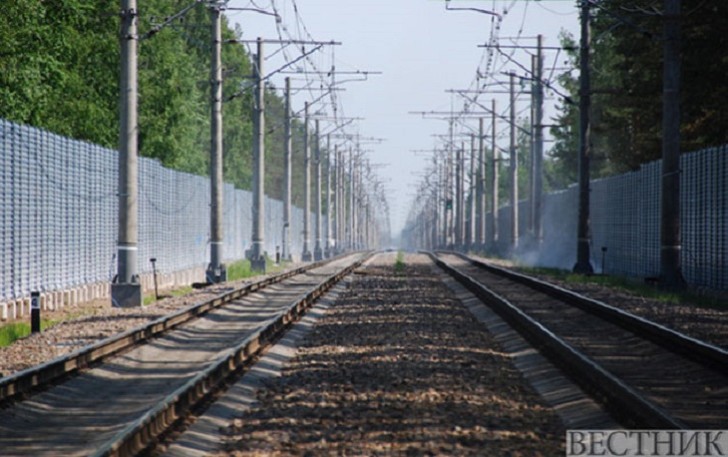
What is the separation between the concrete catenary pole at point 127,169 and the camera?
27984mm

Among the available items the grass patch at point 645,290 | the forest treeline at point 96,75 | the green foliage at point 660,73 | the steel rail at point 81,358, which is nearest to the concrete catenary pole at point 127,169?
the forest treeline at point 96,75

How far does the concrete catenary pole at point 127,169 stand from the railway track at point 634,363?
7857 mm

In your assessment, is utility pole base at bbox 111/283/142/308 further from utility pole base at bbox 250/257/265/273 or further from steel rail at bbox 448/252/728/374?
utility pole base at bbox 250/257/265/273

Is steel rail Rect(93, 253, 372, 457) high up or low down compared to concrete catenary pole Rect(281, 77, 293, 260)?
down

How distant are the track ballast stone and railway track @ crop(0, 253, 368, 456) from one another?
26.4 inches

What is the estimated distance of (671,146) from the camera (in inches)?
1252

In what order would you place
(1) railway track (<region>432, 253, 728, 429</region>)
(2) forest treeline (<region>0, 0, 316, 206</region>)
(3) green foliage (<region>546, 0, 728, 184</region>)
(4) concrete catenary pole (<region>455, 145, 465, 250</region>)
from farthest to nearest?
(4) concrete catenary pole (<region>455, 145, 465, 250</region>) < (3) green foliage (<region>546, 0, 728, 184</region>) < (2) forest treeline (<region>0, 0, 316, 206</region>) < (1) railway track (<region>432, 253, 728, 429</region>)

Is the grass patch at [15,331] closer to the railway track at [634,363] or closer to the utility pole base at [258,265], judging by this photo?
the railway track at [634,363]

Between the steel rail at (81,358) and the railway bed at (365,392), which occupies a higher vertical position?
the steel rail at (81,358)

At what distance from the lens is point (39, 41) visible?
3161 centimetres

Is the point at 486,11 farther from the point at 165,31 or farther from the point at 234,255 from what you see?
the point at 234,255

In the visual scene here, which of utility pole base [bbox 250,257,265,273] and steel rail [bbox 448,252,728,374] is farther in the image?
utility pole base [bbox 250,257,265,273]

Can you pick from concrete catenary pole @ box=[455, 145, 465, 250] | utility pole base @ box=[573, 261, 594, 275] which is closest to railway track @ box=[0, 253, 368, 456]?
utility pole base @ box=[573, 261, 594, 275]

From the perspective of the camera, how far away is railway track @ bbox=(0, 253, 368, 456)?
34.4ft
